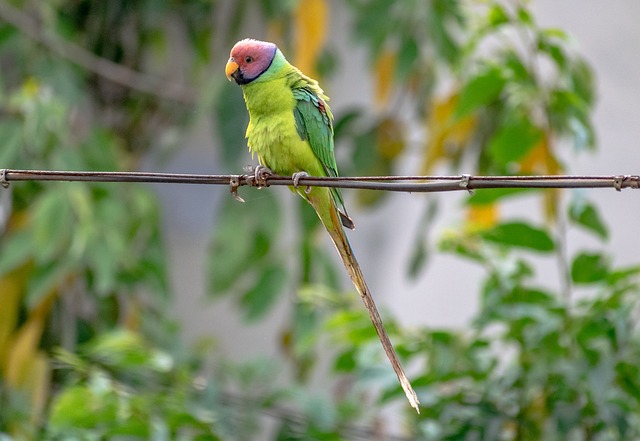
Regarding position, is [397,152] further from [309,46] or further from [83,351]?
[83,351]

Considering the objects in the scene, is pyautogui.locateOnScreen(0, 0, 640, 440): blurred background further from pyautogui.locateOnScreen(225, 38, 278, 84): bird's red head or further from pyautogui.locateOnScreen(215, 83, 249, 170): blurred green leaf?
pyautogui.locateOnScreen(225, 38, 278, 84): bird's red head

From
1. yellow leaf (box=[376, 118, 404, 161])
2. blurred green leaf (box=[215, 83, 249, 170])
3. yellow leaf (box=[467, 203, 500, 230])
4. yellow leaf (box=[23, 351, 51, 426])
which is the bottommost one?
yellow leaf (box=[23, 351, 51, 426])

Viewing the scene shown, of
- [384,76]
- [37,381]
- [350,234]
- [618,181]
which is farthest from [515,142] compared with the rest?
[350,234]

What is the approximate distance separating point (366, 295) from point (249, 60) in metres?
0.44

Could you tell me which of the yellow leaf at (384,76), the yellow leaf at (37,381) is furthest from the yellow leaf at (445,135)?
the yellow leaf at (37,381)

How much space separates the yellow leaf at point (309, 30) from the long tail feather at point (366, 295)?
3.12ft

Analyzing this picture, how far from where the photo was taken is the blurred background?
6.32 ft

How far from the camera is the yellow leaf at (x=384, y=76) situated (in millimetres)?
2811

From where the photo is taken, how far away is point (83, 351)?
8.45 ft

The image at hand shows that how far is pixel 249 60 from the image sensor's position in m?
1.54

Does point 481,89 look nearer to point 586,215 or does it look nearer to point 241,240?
point 586,215

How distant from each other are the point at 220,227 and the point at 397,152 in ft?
1.76

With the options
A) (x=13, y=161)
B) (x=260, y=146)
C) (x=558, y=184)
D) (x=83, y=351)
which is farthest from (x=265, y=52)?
(x=83, y=351)

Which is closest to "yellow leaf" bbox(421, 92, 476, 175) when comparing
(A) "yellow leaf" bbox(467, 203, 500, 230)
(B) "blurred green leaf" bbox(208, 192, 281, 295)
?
(A) "yellow leaf" bbox(467, 203, 500, 230)
